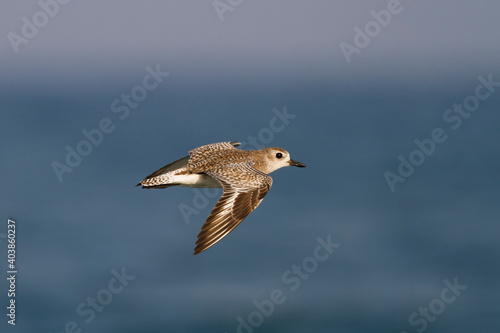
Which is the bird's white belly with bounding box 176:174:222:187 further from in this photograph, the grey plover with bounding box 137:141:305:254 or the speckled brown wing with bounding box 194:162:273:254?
the speckled brown wing with bounding box 194:162:273:254

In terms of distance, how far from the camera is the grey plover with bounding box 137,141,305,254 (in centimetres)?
2489

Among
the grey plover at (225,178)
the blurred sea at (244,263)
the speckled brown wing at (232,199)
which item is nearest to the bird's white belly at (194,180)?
the grey plover at (225,178)

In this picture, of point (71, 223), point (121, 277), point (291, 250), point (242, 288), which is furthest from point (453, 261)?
point (71, 223)

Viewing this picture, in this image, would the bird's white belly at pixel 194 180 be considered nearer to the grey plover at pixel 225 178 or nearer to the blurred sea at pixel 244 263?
the grey plover at pixel 225 178

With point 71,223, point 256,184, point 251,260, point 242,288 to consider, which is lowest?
point 256,184

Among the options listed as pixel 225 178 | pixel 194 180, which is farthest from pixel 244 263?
pixel 225 178

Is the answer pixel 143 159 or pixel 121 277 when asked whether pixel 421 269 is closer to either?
pixel 121 277

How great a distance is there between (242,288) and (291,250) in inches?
534

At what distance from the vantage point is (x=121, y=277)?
152250 millimetres

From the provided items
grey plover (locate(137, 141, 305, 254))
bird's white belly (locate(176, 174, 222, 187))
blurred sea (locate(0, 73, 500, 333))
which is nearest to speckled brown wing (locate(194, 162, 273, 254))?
grey plover (locate(137, 141, 305, 254))

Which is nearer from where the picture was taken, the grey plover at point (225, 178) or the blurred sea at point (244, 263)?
the grey plover at point (225, 178)

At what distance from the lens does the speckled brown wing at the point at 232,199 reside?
80.8 ft

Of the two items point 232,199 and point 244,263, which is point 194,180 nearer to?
point 232,199

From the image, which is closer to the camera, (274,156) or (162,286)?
(274,156)
